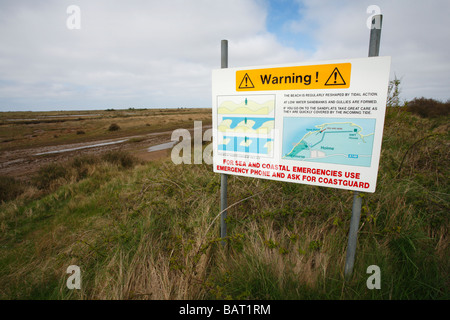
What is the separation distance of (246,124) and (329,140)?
3.09ft

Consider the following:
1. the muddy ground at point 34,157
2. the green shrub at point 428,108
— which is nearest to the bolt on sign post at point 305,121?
the muddy ground at point 34,157

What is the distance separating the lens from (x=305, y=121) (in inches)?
91.3

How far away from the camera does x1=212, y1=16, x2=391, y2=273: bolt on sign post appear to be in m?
2.04

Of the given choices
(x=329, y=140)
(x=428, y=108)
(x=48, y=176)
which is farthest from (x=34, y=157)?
(x=428, y=108)

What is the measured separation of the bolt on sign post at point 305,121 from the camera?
204cm

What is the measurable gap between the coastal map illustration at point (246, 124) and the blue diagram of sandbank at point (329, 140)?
21 centimetres

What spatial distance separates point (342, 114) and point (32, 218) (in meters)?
7.21

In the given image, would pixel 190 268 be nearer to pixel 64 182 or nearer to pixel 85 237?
pixel 85 237

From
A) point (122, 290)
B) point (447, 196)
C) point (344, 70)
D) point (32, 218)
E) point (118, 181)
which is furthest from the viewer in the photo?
point (118, 181)

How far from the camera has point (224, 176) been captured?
2.93m

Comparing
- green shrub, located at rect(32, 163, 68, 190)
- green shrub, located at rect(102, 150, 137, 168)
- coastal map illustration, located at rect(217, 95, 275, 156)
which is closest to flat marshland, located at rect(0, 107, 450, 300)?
coastal map illustration, located at rect(217, 95, 275, 156)

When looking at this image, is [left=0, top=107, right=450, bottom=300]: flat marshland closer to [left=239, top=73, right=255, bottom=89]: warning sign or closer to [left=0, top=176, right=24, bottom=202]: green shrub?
[left=239, top=73, right=255, bottom=89]: warning sign

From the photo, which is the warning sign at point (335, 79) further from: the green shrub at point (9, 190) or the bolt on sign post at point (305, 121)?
the green shrub at point (9, 190)

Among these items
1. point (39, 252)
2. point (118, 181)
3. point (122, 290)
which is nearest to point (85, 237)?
point (39, 252)
